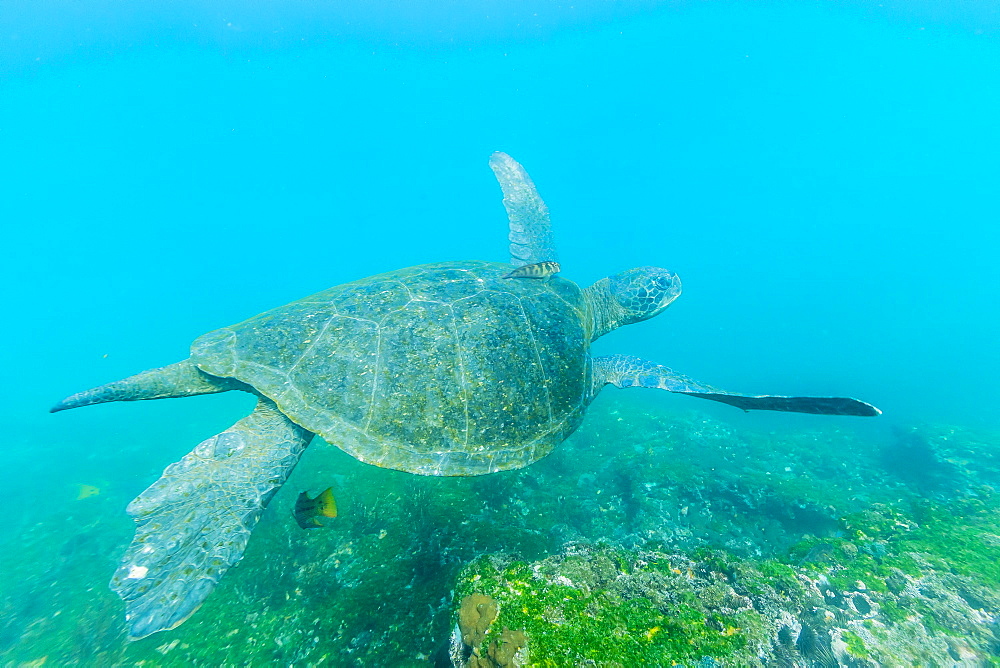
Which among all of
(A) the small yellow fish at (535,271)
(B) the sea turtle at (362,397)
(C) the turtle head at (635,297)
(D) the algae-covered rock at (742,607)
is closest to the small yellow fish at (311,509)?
(B) the sea turtle at (362,397)

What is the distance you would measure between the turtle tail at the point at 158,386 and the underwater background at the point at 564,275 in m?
2.05

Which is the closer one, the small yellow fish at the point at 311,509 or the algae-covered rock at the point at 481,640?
the algae-covered rock at the point at 481,640

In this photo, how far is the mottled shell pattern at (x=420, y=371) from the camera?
3354 millimetres

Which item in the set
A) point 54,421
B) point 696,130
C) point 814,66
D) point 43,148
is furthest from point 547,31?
point 43,148

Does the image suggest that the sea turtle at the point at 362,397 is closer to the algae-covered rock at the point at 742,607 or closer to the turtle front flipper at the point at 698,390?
the turtle front flipper at the point at 698,390

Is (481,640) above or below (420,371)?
below

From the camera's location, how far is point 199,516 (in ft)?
9.86

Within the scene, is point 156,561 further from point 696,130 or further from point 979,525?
point 696,130

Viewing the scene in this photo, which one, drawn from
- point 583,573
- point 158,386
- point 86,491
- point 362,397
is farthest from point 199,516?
point 86,491

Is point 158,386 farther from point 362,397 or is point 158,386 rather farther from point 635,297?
point 635,297

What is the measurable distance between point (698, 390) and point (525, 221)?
13.4 ft

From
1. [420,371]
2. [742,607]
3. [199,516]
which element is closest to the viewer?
[742,607]

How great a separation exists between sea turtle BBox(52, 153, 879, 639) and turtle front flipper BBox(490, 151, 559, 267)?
6.71 ft

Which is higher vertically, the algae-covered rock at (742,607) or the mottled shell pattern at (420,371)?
the mottled shell pattern at (420,371)
